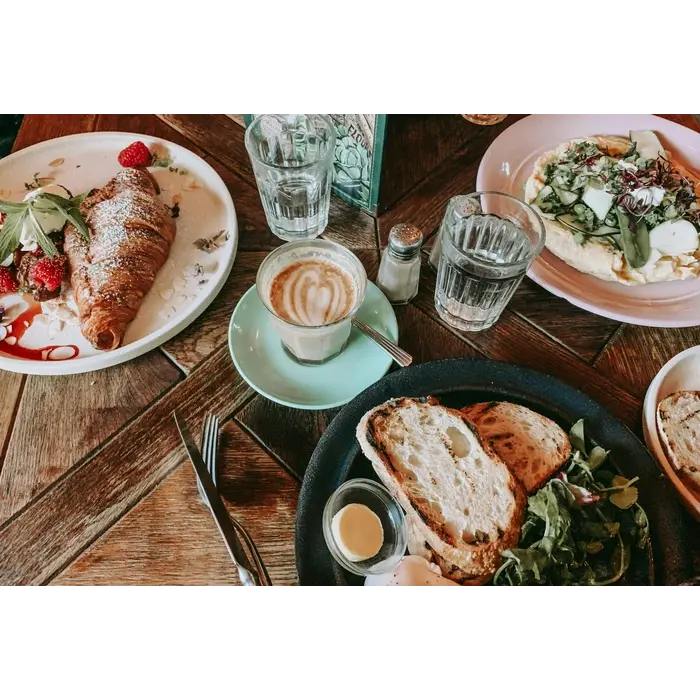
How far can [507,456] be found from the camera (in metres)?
0.95

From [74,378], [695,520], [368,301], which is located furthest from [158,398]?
[695,520]

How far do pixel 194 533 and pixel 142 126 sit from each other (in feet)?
3.72

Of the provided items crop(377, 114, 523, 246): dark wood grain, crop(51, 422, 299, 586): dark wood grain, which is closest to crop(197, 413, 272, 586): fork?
crop(51, 422, 299, 586): dark wood grain

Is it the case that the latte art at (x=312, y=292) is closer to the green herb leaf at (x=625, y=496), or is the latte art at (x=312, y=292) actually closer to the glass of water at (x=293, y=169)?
the glass of water at (x=293, y=169)

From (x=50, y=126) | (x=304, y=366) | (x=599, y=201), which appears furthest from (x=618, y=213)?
(x=50, y=126)

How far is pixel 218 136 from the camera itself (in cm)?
148

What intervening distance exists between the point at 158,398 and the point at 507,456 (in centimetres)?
67

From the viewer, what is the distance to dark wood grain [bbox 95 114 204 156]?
1468 mm

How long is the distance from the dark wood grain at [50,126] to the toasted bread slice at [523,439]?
4.26ft

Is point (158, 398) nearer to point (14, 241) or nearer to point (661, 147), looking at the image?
point (14, 241)

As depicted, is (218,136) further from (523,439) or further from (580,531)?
(580,531)

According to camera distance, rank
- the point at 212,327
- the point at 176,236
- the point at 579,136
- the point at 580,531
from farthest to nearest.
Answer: the point at 579,136 < the point at 176,236 < the point at 212,327 < the point at 580,531

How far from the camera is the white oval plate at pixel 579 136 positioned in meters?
1.14

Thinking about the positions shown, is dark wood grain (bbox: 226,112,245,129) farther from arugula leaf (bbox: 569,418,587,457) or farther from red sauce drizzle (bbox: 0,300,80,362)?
arugula leaf (bbox: 569,418,587,457)
